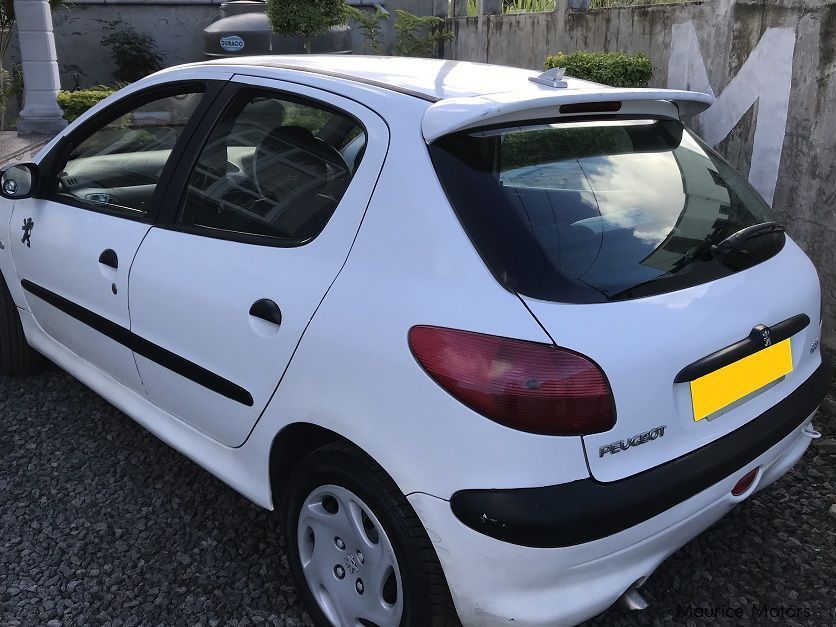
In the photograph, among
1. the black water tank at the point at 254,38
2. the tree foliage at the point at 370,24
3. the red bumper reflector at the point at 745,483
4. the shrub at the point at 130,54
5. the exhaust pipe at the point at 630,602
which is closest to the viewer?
the exhaust pipe at the point at 630,602

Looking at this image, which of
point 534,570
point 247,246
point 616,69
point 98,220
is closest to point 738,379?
point 534,570

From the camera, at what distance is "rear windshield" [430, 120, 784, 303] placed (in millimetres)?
1707

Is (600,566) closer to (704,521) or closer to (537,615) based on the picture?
(537,615)

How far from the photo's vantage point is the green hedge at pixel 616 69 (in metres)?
5.58

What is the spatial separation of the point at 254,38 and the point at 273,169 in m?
10.6

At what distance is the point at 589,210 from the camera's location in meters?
1.86

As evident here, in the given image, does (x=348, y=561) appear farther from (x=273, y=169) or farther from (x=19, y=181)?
(x=19, y=181)

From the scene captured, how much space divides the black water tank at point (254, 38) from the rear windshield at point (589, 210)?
10706mm

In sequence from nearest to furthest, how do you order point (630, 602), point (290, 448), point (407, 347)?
point (407, 347)
point (630, 602)
point (290, 448)

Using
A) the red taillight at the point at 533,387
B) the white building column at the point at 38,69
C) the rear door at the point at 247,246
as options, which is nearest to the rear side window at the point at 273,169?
the rear door at the point at 247,246

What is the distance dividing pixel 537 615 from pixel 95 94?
1126cm

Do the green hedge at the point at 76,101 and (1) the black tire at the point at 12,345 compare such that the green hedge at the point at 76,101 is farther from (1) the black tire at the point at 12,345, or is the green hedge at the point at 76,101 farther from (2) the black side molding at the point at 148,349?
(2) the black side molding at the point at 148,349

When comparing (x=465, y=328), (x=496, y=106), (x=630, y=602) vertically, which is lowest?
(x=630, y=602)

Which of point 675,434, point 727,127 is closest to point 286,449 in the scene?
point 675,434
